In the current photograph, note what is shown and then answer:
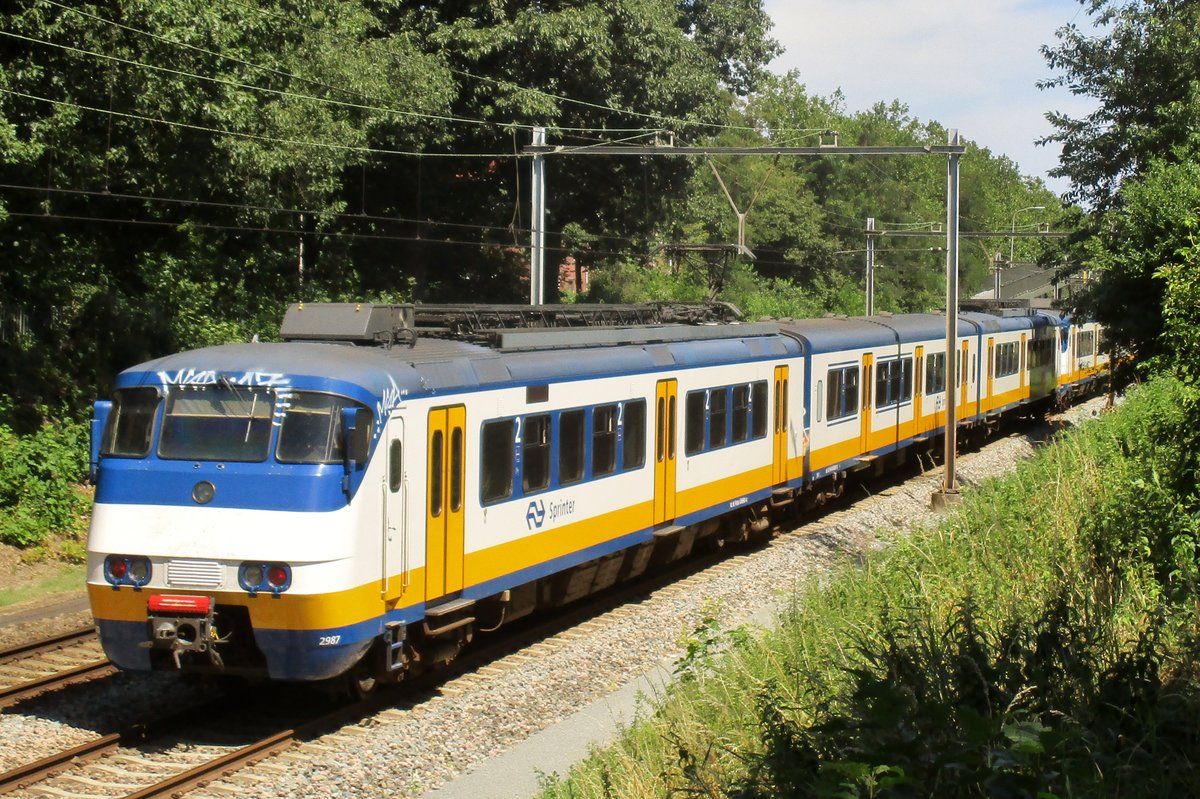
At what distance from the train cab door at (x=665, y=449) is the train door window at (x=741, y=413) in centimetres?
201

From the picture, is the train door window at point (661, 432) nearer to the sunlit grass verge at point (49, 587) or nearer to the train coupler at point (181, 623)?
the train coupler at point (181, 623)

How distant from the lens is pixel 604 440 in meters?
14.0

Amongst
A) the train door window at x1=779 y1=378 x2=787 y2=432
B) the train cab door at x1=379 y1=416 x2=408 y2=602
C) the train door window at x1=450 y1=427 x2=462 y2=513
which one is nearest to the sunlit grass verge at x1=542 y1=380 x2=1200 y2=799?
the train cab door at x1=379 y1=416 x2=408 y2=602

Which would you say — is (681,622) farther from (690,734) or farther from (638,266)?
(638,266)

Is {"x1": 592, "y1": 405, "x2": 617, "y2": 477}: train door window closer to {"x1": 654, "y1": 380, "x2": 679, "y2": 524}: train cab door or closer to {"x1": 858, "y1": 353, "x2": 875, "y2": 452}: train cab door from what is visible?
{"x1": 654, "y1": 380, "x2": 679, "y2": 524}: train cab door

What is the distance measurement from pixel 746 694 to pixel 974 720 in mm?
3284

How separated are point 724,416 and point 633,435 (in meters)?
2.82

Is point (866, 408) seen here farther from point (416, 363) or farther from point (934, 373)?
point (416, 363)

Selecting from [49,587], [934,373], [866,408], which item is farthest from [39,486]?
[934,373]

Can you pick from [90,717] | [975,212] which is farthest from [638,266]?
[975,212]

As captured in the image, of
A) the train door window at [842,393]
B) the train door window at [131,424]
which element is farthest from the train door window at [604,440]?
the train door window at [842,393]

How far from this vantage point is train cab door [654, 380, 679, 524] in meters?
15.3

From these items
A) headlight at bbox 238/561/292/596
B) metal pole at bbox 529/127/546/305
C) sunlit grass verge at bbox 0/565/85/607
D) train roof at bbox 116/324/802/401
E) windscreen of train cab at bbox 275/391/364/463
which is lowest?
sunlit grass verge at bbox 0/565/85/607

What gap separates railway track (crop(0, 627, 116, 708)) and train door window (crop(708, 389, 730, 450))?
7467 millimetres
